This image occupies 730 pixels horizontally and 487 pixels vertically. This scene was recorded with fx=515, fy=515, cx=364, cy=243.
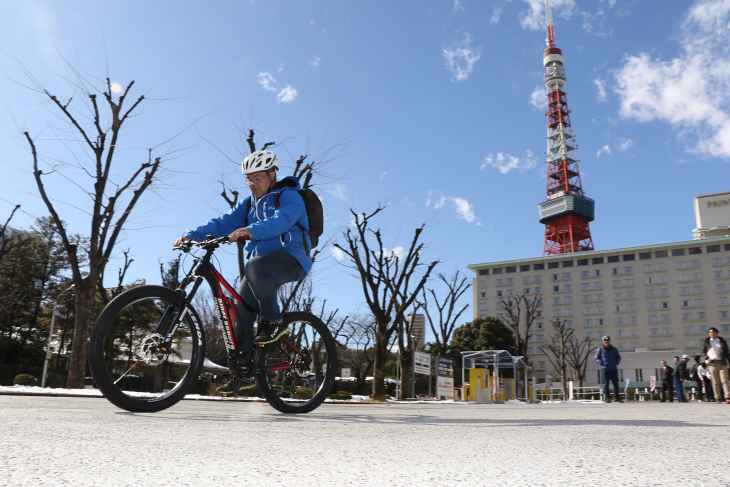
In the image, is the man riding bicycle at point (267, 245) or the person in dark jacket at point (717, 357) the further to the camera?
the person in dark jacket at point (717, 357)

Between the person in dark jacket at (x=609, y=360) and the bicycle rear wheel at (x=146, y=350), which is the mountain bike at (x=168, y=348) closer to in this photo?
the bicycle rear wheel at (x=146, y=350)

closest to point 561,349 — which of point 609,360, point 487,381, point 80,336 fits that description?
point 487,381

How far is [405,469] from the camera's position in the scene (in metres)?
1.40

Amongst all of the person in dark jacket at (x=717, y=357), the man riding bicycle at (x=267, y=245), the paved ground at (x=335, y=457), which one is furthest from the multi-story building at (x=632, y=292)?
the paved ground at (x=335, y=457)

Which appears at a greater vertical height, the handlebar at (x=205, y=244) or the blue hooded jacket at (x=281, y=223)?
the blue hooded jacket at (x=281, y=223)

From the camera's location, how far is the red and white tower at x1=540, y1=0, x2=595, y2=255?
98625 millimetres

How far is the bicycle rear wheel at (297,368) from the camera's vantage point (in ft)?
12.9

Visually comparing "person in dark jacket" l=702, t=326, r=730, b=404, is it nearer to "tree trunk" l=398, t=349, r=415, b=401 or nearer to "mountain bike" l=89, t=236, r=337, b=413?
"mountain bike" l=89, t=236, r=337, b=413

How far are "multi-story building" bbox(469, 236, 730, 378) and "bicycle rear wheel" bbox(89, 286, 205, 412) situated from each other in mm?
78465

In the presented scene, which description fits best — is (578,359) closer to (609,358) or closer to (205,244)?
(609,358)

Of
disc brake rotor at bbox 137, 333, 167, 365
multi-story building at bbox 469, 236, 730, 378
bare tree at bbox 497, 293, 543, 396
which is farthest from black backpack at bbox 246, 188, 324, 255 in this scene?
multi-story building at bbox 469, 236, 730, 378

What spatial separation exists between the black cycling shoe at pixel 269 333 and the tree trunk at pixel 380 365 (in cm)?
1153

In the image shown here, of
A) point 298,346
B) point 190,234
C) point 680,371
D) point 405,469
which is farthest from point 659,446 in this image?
point 680,371

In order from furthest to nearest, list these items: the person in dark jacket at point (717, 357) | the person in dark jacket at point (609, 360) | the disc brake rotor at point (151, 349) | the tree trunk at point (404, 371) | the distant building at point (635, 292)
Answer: the distant building at point (635, 292) → the tree trunk at point (404, 371) → the person in dark jacket at point (609, 360) → the person in dark jacket at point (717, 357) → the disc brake rotor at point (151, 349)
